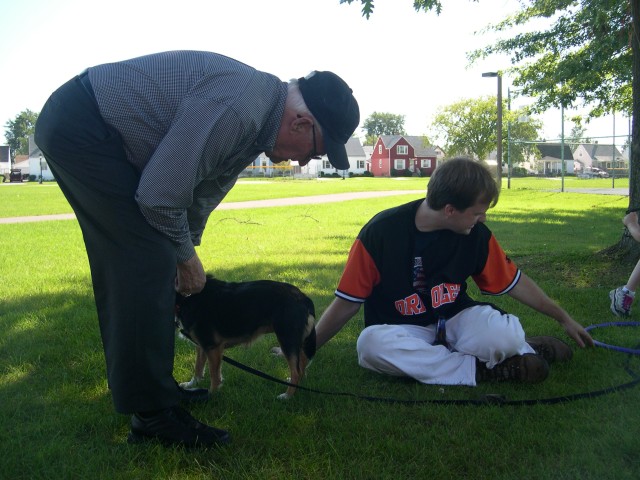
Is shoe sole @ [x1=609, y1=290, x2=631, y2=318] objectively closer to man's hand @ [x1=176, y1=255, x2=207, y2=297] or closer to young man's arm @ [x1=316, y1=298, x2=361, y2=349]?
young man's arm @ [x1=316, y1=298, x2=361, y2=349]

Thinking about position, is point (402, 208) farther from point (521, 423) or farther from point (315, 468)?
point (315, 468)

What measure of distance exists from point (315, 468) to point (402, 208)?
1.80 metres

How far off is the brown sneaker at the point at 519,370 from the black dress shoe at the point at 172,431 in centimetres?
168

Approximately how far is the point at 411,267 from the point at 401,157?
89.2 m

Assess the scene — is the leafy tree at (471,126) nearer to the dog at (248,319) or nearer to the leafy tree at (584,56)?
the leafy tree at (584,56)

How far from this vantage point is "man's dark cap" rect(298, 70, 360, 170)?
8.53 ft

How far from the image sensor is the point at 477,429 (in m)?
2.97

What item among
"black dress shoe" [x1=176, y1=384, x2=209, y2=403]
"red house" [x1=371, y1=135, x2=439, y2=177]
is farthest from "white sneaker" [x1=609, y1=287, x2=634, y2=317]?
"red house" [x1=371, y1=135, x2=439, y2=177]

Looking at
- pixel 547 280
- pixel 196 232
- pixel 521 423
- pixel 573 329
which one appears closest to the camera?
pixel 521 423

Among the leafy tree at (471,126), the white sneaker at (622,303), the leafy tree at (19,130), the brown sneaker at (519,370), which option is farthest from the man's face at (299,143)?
the leafy tree at (19,130)

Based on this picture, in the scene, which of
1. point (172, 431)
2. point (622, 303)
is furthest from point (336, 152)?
point (622, 303)

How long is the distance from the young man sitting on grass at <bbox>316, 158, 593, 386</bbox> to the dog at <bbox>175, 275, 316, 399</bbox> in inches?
14.6

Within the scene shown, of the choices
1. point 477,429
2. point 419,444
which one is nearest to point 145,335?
point 419,444

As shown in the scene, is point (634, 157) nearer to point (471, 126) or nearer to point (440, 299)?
point (440, 299)
